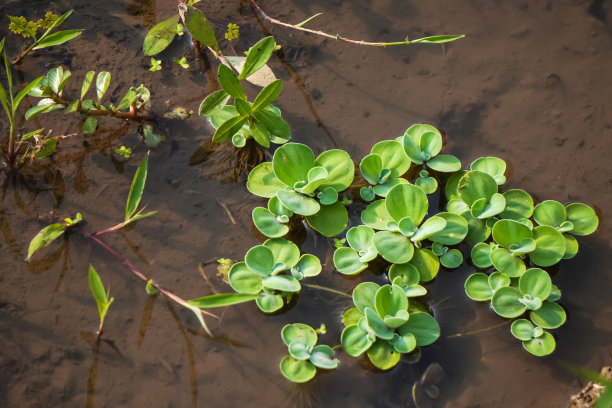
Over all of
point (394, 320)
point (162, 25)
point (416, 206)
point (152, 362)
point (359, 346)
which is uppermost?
point (162, 25)

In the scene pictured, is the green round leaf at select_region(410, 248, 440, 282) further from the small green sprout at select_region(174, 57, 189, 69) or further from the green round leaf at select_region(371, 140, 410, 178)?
the small green sprout at select_region(174, 57, 189, 69)

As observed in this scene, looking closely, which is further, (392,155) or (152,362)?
(392,155)

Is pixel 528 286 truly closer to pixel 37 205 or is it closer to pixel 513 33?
pixel 513 33

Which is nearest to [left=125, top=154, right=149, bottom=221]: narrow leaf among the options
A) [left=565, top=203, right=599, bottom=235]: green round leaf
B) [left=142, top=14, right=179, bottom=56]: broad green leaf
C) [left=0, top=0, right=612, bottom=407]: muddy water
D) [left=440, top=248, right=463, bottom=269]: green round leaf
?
[left=0, top=0, right=612, bottom=407]: muddy water

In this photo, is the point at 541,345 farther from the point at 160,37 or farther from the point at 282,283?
the point at 160,37

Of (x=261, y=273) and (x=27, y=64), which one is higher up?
(x=27, y=64)

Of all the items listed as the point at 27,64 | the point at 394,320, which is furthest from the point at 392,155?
the point at 27,64

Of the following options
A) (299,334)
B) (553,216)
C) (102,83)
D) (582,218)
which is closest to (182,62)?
(102,83)
